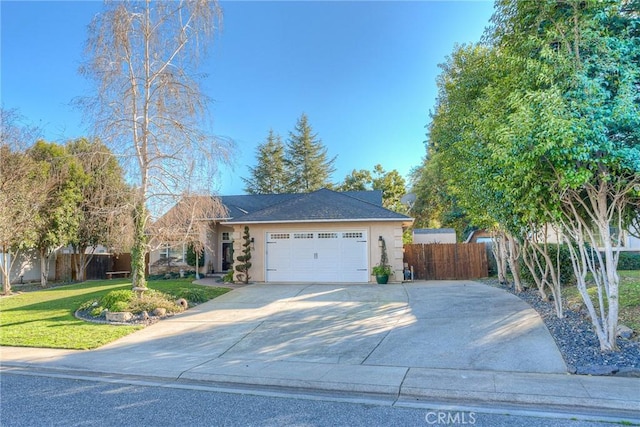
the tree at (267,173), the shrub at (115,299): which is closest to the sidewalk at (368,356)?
the shrub at (115,299)

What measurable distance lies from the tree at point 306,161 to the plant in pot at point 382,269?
24554 mm

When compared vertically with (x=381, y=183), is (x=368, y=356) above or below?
below

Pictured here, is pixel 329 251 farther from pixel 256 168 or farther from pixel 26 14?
pixel 256 168

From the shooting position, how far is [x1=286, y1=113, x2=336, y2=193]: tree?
3875 centimetres

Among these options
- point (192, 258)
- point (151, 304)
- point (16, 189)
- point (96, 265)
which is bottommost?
point (151, 304)

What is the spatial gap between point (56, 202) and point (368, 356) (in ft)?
60.0

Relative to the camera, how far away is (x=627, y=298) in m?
8.02

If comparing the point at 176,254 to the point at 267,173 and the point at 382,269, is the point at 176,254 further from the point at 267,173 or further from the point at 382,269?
the point at 267,173

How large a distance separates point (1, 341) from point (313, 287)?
8.60 metres

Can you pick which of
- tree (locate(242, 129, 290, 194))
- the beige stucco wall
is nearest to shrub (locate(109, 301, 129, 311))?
the beige stucco wall

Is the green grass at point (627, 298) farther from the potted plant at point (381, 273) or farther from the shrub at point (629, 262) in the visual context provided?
the potted plant at point (381, 273)

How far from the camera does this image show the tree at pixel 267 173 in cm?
3834

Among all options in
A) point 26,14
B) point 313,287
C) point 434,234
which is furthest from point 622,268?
point 26,14

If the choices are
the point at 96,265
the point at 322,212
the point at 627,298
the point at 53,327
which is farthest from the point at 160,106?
the point at 96,265
